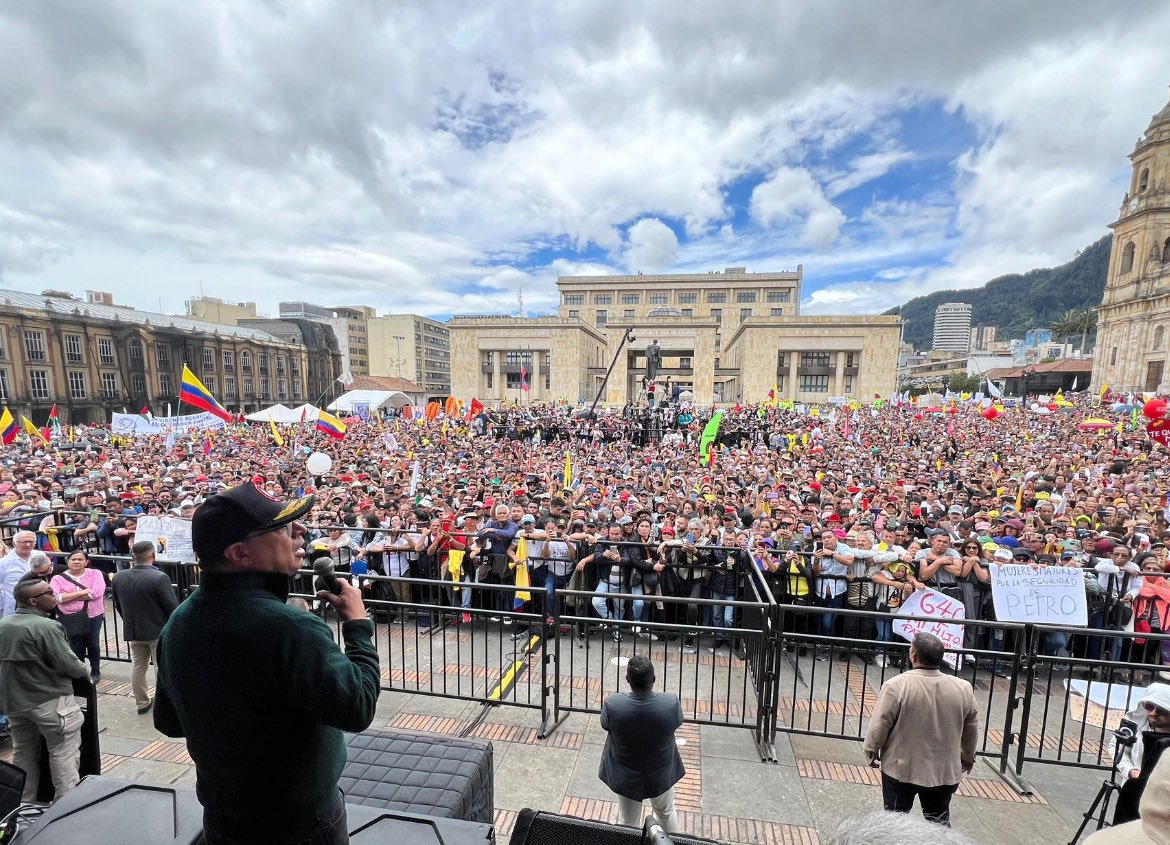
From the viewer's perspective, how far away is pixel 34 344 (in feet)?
152

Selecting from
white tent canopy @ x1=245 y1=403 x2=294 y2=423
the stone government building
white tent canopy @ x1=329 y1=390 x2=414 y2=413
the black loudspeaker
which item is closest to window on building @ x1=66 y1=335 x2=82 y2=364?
white tent canopy @ x1=329 y1=390 x2=414 y2=413

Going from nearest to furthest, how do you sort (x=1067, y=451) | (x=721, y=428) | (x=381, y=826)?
1. (x=381, y=826)
2. (x=1067, y=451)
3. (x=721, y=428)

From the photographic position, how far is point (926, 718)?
3.19 meters

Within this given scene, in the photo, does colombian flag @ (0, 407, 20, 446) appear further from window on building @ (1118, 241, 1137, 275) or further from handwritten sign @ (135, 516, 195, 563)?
window on building @ (1118, 241, 1137, 275)

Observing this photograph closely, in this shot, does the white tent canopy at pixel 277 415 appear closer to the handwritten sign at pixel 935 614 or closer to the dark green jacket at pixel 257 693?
the handwritten sign at pixel 935 614

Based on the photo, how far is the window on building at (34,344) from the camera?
45.6m

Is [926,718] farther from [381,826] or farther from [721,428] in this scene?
[721,428]

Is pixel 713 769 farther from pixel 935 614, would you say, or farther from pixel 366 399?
pixel 366 399

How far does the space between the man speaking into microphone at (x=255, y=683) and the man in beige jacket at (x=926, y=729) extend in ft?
10.4

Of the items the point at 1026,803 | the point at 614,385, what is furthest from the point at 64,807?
the point at 614,385

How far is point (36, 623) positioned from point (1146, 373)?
8074cm

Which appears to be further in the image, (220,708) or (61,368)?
(61,368)

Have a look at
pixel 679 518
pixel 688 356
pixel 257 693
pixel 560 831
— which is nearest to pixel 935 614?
pixel 679 518

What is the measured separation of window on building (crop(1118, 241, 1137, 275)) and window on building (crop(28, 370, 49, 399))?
4480 inches
